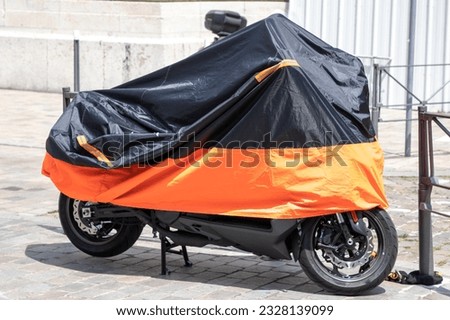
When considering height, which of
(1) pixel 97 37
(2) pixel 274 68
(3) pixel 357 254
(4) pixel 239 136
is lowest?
(3) pixel 357 254

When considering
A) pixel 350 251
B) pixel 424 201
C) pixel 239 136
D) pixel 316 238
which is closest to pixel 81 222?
pixel 239 136

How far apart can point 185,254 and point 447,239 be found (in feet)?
7.82

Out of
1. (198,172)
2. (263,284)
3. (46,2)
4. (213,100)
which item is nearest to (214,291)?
(263,284)

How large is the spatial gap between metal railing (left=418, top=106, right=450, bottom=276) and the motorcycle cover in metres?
0.38

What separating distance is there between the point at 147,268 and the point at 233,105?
59.8 inches

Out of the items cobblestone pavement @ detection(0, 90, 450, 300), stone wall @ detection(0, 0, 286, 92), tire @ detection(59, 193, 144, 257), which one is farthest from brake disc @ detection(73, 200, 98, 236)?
stone wall @ detection(0, 0, 286, 92)

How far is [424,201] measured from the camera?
22.5 ft

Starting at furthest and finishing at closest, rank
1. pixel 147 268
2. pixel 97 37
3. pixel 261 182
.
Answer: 1. pixel 97 37
2. pixel 147 268
3. pixel 261 182

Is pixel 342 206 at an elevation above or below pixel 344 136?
below

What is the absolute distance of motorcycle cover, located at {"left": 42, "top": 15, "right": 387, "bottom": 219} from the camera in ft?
21.1

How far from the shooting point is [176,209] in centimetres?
672

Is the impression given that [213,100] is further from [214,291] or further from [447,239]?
[447,239]

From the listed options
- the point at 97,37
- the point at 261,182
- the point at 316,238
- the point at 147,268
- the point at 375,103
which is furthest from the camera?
the point at 97,37

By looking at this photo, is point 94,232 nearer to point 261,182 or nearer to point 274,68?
point 261,182
